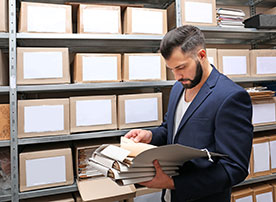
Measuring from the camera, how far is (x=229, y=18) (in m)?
1.87

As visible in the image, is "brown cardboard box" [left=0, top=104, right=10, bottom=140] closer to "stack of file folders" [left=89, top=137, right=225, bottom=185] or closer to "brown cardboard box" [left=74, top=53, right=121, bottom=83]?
"brown cardboard box" [left=74, top=53, right=121, bottom=83]

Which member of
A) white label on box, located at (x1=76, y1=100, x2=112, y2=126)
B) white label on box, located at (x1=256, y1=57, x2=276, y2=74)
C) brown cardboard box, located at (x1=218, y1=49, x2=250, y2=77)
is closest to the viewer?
white label on box, located at (x1=76, y1=100, x2=112, y2=126)

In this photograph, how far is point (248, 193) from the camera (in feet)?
6.20

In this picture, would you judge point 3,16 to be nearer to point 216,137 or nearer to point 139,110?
point 139,110

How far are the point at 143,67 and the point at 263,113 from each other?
1.17 metres

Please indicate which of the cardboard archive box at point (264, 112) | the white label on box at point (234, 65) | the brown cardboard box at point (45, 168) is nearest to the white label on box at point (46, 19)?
the brown cardboard box at point (45, 168)

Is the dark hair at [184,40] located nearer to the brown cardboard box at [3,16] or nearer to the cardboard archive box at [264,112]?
the brown cardboard box at [3,16]

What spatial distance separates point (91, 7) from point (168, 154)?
1.20 m

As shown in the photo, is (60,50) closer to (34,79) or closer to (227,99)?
(34,79)

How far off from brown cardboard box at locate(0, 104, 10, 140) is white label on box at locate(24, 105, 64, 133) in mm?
122

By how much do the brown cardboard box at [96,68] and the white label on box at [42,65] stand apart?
0.39 ft

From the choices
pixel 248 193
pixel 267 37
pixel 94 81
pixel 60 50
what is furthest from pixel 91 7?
pixel 248 193

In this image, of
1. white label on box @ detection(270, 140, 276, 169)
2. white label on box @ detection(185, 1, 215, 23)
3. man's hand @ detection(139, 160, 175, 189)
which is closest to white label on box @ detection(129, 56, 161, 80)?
white label on box @ detection(185, 1, 215, 23)

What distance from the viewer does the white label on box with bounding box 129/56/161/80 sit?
161 cm
